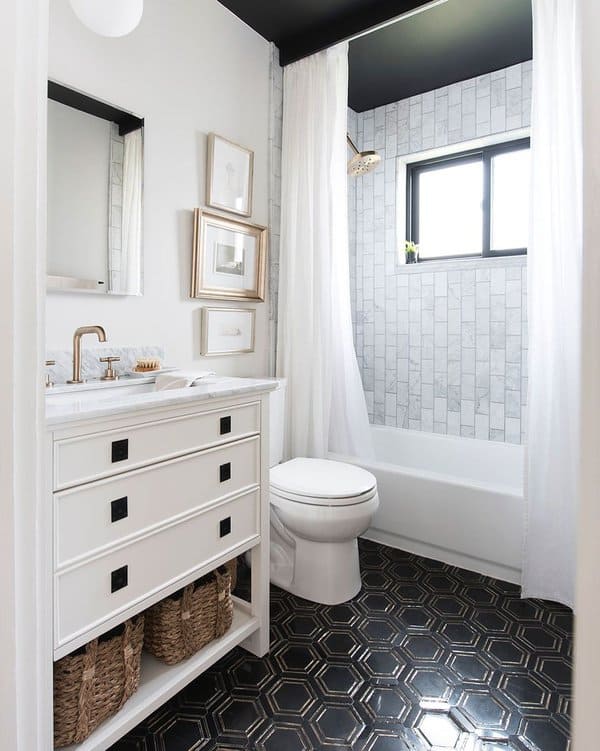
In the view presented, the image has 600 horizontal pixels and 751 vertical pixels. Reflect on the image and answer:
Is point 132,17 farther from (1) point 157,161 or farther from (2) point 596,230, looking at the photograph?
(2) point 596,230

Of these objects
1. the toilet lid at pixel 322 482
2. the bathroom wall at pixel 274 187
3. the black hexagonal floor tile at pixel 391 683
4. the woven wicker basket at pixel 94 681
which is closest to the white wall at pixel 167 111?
the bathroom wall at pixel 274 187

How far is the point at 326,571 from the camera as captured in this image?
199cm

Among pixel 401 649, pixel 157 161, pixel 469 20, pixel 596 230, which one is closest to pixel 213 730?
pixel 401 649

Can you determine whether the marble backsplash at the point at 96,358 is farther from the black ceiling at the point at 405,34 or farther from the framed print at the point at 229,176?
the black ceiling at the point at 405,34

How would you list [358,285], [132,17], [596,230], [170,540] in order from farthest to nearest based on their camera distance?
1. [358,285]
2. [132,17]
3. [170,540]
4. [596,230]

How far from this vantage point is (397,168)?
3.26m

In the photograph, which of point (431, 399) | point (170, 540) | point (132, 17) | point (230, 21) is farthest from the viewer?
point (431, 399)

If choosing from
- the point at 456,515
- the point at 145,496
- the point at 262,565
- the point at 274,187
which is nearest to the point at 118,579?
the point at 145,496

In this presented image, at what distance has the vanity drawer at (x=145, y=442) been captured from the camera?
107 cm

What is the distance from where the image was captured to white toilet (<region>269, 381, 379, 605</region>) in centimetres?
191

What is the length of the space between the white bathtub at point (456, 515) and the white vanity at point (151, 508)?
0.96 m

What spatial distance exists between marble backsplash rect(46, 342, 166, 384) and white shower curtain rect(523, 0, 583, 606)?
5.23 ft

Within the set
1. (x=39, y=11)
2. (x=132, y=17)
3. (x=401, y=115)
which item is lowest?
(x=39, y=11)

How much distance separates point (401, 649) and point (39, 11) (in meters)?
1.91
